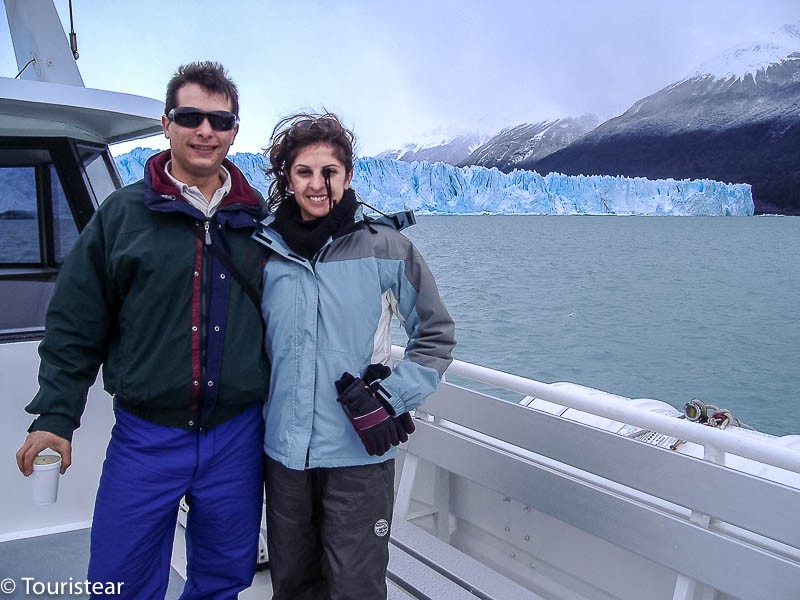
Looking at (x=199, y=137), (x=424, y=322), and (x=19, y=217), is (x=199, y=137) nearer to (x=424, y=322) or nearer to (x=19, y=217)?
(x=424, y=322)

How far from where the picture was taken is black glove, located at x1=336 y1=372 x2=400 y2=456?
134cm

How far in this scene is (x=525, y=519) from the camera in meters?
2.09

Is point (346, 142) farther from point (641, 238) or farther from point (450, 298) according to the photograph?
point (641, 238)

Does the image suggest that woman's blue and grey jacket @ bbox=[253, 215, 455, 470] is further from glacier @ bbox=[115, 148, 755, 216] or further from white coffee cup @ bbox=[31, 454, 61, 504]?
glacier @ bbox=[115, 148, 755, 216]

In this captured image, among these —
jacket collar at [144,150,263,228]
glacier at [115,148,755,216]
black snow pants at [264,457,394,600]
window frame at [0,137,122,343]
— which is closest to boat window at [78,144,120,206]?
window frame at [0,137,122,343]

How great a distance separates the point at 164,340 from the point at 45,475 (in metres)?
0.36

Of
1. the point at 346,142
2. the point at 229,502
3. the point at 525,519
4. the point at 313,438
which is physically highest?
the point at 346,142

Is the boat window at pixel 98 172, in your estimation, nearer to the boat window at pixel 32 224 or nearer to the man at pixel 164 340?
the boat window at pixel 32 224

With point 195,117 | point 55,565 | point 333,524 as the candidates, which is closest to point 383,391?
point 333,524

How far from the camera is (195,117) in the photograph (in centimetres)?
132

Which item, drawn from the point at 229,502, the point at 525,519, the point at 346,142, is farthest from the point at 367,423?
the point at 525,519

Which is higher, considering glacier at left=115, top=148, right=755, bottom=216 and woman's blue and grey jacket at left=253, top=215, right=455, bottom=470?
glacier at left=115, top=148, right=755, bottom=216

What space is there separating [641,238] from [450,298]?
92.7ft

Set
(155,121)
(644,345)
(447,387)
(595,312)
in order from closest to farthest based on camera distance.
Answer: (155,121)
(447,387)
(644,345)
(595,312)
